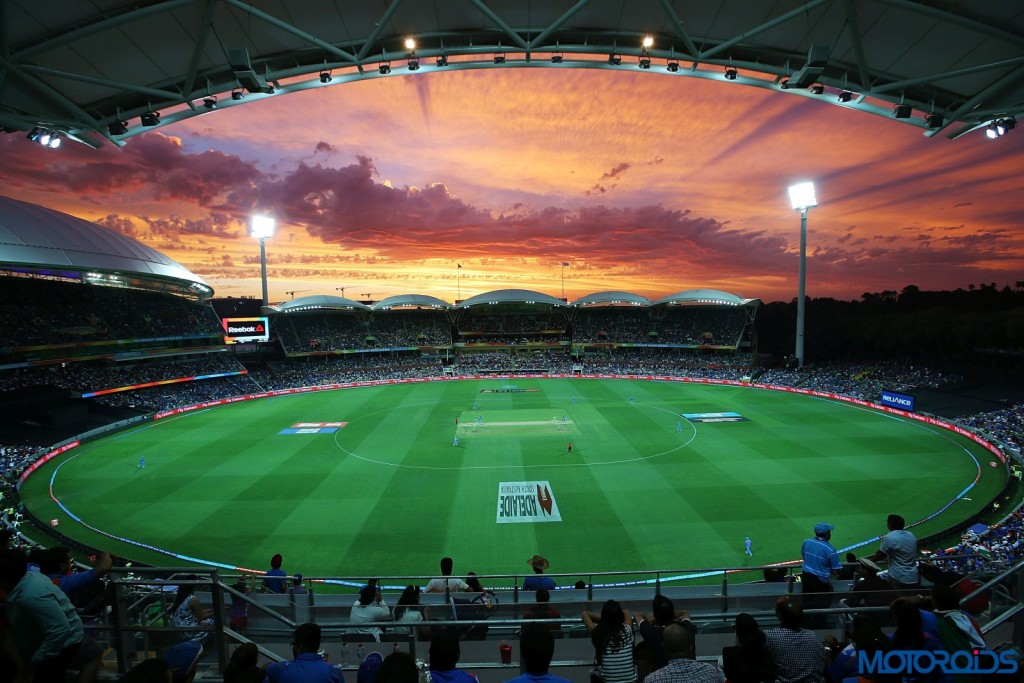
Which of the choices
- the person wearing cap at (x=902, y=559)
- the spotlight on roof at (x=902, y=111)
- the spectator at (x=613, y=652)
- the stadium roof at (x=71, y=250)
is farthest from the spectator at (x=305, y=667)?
the stadium roof at (x=71, y=250)

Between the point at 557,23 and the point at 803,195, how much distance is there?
185 ft

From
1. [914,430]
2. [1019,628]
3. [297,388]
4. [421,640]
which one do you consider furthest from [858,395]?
[297,388]

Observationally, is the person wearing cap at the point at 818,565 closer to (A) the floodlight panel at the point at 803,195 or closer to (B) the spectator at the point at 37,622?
(B) the spectator at the point at 37,622

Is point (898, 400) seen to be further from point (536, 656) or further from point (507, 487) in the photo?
point (536, 656)

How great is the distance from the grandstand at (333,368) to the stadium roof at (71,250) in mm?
162

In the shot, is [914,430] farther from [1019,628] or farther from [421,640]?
[421,640]

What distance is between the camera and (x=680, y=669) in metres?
3.56

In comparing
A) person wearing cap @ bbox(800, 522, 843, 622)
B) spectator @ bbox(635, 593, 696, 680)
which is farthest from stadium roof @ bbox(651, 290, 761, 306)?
spectator @ bbox(635, 593, 696, 680)

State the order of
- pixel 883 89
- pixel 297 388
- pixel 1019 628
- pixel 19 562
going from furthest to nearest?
pixel 297 388
pixel 883 89
pixel 1019 628
pixel 19 562

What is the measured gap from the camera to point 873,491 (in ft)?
77.0

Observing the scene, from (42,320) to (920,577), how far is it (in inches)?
2424

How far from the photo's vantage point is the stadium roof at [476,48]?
7840 mm

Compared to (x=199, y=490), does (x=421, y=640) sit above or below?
above

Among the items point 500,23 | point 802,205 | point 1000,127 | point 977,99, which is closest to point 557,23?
point 500,23
